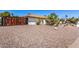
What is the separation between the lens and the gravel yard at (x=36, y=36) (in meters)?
2.83

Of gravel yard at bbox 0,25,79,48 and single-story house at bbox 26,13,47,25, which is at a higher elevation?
single-story house at bbox 26,13,47,25

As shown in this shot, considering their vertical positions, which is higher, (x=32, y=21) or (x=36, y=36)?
(x=32, y=21)

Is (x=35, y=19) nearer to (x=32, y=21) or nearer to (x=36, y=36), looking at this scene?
(x=32, y=21)

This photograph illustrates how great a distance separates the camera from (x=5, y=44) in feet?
9.30

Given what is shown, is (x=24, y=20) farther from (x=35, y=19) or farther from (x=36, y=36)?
(x=36, y=36)

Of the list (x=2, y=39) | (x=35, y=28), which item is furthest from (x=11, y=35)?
(x=35, y=28)

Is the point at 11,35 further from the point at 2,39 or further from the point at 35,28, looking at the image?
the point at 35,28

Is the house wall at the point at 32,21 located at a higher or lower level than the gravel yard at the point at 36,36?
higher

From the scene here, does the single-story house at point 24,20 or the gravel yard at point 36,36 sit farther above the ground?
the single-story house at point 24,20

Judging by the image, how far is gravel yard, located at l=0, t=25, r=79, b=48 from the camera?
9.30ft

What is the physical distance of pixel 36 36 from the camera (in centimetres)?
284

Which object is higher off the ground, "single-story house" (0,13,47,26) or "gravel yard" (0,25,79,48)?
"single-story house" (0,13,47,26)

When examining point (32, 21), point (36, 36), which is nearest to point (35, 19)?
point (32, 21)

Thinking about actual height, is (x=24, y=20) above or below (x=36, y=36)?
above
